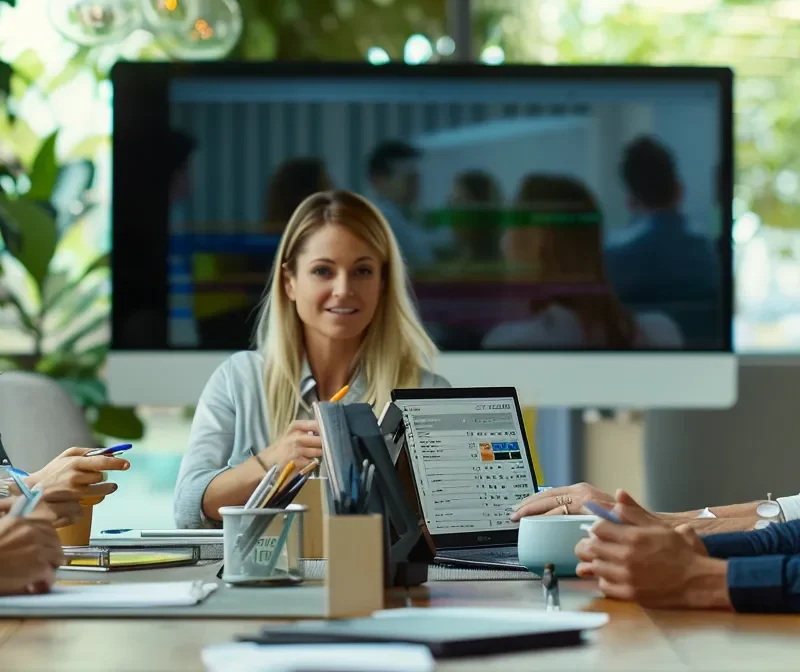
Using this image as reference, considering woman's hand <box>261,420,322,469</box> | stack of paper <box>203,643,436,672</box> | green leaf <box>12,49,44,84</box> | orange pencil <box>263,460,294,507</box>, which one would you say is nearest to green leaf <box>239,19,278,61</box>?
green leaf <box>12,49,44,84</box>

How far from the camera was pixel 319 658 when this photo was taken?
3.33 feet

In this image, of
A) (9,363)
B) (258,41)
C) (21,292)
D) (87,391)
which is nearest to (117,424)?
(87,391)

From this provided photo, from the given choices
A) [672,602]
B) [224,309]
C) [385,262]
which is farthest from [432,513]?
[224,309]

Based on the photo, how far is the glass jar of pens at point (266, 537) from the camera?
1478 millimetres

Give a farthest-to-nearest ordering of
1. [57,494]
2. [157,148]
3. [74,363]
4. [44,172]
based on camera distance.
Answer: [74,363], [44,172], [157,148], [57,494]

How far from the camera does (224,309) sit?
10.5 ft

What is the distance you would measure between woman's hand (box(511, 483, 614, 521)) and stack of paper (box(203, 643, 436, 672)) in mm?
634

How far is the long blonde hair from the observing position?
2.53 metres

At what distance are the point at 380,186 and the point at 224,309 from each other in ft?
1.66

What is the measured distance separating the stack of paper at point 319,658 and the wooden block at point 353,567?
0.20 m

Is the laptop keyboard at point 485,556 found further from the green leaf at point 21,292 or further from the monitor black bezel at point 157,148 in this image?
the green leaf at point 21,292

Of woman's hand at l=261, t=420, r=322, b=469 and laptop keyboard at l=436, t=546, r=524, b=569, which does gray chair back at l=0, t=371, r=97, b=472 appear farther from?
laptop keyboard at l=436, t=546, r=524, b=569

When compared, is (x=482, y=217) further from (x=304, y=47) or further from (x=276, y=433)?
(x=304, y=47)

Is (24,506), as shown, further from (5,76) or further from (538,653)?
(5,76)
